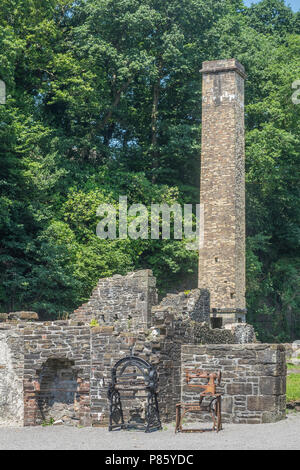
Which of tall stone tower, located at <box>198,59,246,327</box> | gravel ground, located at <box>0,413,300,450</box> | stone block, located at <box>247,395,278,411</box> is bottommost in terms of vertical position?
gravel ground, located at <box>0,413,300,450</box>

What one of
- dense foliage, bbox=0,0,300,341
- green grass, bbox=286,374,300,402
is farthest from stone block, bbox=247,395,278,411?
dense foliage, bbox=0,0,300,341

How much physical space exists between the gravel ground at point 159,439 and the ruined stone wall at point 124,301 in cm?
791

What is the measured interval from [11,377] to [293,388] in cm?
705

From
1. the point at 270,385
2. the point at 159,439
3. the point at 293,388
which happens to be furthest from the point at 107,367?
the point at 293,388

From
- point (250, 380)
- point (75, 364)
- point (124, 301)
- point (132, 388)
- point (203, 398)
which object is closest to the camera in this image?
point (132, 388)

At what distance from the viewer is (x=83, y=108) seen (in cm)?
3453

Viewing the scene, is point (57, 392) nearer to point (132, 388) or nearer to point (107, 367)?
point (107, 367)

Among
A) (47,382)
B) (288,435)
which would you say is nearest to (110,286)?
(47,382)

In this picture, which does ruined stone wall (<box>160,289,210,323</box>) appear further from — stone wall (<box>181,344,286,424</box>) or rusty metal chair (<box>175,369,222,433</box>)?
stone wall (<box>181,344,286,424</box>)

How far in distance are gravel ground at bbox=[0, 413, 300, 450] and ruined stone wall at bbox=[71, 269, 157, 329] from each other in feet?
25.9

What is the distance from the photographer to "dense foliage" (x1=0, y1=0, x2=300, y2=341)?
1141 inches

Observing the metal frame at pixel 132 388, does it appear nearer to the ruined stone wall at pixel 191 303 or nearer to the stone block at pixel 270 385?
the stone block at pixel 270 385

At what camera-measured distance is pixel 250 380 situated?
14.5m
